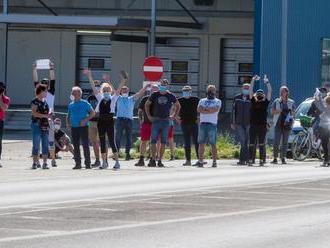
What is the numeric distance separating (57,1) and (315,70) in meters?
14.2

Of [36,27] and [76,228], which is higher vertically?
[36,27]

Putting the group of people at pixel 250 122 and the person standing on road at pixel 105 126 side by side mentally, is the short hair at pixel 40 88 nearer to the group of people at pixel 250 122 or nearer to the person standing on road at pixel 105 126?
the person standing on road at pixel 105 126

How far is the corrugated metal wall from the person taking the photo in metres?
43.3

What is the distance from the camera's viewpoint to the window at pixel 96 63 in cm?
5334


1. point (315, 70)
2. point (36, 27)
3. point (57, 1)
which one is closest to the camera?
point (315, 70)

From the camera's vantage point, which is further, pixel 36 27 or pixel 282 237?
pixel 36 27

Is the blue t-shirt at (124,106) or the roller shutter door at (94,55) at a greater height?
the roller shutter door at (94,55)

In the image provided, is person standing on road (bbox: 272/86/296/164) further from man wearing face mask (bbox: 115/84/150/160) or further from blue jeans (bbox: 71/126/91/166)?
blue jeans (bbox: 71/126/91/166)

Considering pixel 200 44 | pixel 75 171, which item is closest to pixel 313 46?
pixel 200 44

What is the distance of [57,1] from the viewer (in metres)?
53.3

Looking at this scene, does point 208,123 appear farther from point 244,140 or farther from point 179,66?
point 179,66

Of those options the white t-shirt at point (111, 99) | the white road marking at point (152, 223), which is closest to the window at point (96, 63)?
the white t-shirt at point (111, 99)

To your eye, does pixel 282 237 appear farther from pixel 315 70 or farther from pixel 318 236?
pixel 315 70

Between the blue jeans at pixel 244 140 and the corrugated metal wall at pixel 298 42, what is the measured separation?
15.0 meters
